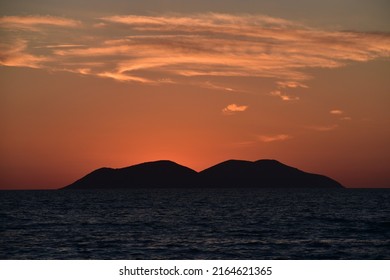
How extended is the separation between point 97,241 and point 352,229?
27.7m

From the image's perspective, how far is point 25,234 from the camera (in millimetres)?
62562

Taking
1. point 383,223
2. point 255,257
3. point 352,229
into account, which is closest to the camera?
point 255,257

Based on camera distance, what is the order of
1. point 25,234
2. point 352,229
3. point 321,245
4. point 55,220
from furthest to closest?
1. point 55,220
2. point 352,229
3. point 25,234
4. point 321,245

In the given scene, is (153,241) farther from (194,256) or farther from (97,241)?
(194,256)

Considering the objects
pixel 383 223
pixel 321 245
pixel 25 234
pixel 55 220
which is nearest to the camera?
pixel 321 245

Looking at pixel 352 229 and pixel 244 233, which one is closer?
pixel 244 233
